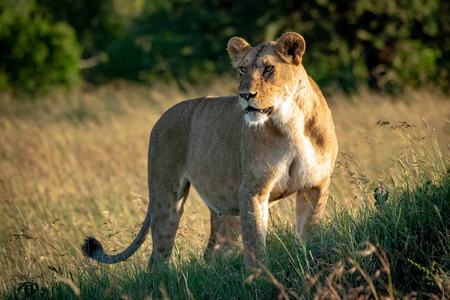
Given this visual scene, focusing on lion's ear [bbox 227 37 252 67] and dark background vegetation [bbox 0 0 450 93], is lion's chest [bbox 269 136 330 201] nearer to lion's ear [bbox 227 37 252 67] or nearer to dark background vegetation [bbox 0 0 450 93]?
lion's ear [bbox 227 37 252 67]

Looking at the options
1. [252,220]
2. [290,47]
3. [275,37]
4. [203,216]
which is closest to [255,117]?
[290,47]

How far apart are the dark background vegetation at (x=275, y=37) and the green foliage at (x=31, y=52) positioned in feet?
0.12

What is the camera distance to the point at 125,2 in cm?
3638

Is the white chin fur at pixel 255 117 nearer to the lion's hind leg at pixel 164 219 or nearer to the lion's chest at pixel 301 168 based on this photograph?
the lion's chest at pixel 301 168

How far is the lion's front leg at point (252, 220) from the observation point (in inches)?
146


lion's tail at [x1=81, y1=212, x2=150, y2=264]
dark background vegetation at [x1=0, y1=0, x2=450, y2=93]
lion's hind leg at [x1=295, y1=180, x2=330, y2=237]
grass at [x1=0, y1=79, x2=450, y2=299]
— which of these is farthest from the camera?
dark background vegetation at [x1=0, y1=0, x2=450, y2=93]

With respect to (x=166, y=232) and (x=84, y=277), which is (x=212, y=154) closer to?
(x=166, y=232)

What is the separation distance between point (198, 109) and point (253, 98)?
126 centimetres

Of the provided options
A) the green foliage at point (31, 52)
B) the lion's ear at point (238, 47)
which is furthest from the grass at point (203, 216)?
the green foliage at point (31, 52)

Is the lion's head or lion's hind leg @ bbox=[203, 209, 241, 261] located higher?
the lion's head

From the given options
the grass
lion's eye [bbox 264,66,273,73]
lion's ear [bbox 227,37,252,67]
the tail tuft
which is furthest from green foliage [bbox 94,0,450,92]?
lion's eye [bbox 264,66,273,73]

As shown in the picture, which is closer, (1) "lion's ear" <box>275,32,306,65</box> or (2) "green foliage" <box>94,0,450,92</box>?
(1) "lion's ear" <box>275,32,306,65</box>

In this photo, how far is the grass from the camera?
3.33 m

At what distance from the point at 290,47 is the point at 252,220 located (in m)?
1.13
